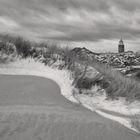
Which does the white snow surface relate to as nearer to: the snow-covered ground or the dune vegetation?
the snow-covered ground

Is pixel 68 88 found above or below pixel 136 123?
above

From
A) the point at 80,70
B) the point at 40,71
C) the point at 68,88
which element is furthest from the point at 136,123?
the point at 40,71

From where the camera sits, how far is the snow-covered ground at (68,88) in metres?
4.96

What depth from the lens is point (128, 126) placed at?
167 inches

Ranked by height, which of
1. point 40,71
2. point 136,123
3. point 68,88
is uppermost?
point 40,71

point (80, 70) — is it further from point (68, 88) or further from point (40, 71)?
point (40, 71)

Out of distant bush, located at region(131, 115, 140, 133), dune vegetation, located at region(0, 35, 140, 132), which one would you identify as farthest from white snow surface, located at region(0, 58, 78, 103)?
distant bush, located at region(131, 115, 140, 133)

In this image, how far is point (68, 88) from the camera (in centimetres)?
621

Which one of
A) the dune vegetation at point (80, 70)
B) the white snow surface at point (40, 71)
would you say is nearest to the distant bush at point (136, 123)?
the dune vegetation at point (80, 70)

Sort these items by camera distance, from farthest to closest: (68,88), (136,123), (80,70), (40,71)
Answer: (40,71) → (80,70) → (68,88) → (136,123)

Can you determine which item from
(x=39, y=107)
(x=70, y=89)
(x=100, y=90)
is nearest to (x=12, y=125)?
(x=39, y=107)

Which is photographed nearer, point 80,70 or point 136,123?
point 136,123

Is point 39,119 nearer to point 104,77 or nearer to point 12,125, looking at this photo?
point 12,125

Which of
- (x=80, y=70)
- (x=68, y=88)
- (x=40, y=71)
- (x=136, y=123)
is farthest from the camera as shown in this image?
(x=40, y=71)
